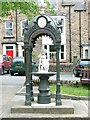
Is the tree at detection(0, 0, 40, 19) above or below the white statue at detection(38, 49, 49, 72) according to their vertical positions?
above

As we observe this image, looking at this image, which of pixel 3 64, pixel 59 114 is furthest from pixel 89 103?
pixel 3 64

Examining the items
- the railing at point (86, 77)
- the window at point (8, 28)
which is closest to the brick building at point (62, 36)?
the window at point (8, 28)

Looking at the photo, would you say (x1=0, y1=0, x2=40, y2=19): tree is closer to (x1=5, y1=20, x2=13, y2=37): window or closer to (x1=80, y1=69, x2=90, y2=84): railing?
(x1=80, y1=69, x2=90, y2=84): railing

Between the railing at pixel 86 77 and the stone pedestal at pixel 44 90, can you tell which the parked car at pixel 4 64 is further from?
the stone pedestal at pixel 44 90

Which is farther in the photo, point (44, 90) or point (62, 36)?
point (62, 36)

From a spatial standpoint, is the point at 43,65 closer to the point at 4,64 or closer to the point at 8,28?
the point at 4,64

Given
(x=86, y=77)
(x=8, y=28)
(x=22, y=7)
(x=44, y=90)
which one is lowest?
(x=44, y=90)

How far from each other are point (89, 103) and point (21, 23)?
26085 millimetres

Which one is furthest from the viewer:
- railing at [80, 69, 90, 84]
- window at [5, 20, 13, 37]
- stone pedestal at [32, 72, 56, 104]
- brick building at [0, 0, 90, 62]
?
window at [5, 20, 13, 37]

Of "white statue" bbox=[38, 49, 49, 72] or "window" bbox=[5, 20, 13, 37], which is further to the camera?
"window" bbox=[5, 20, 13, 37]

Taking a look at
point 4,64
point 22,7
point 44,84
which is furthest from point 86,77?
point 4,64

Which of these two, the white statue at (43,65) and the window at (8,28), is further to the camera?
the window at (8,28)

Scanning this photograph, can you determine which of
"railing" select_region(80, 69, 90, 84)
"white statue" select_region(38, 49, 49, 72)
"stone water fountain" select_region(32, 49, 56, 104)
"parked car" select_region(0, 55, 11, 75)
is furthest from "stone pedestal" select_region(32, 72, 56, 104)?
"parked car" select_region(0, 55, 11, 75)

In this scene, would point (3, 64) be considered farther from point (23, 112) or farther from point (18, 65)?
point (23, 112)
